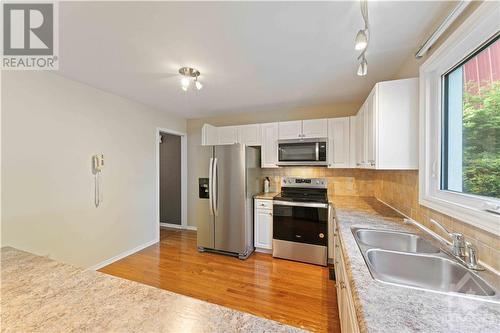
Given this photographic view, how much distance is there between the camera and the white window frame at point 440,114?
978 mm

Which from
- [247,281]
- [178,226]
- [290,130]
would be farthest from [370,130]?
[178,226]

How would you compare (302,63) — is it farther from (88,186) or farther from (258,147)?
(88,186)

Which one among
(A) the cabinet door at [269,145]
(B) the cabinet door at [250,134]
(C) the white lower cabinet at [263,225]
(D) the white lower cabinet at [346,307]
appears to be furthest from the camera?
(B) the cabinet door at [250,134]

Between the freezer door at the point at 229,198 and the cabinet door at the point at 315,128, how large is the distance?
3.51 feet

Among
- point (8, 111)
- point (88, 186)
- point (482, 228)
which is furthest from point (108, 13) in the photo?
point (482, 228)

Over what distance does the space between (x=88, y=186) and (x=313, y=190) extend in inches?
129

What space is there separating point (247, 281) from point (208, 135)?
8.04 ft

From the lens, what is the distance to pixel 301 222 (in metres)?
2.85

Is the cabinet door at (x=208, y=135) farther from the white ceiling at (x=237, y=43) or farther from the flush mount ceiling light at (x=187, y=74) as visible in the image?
the flush mount ceiling light at (x=187, y=74)

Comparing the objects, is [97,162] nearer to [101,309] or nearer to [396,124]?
[101,309]

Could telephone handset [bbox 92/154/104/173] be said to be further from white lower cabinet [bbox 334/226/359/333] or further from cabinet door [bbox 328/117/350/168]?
cabinet door [bbox 328/117/350/168]

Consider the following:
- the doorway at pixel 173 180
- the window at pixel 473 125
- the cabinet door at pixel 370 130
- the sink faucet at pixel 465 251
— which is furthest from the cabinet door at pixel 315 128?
the doorway at pixel 173 180

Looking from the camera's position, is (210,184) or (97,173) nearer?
(97,173)

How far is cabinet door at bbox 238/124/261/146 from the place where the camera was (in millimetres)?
3459
